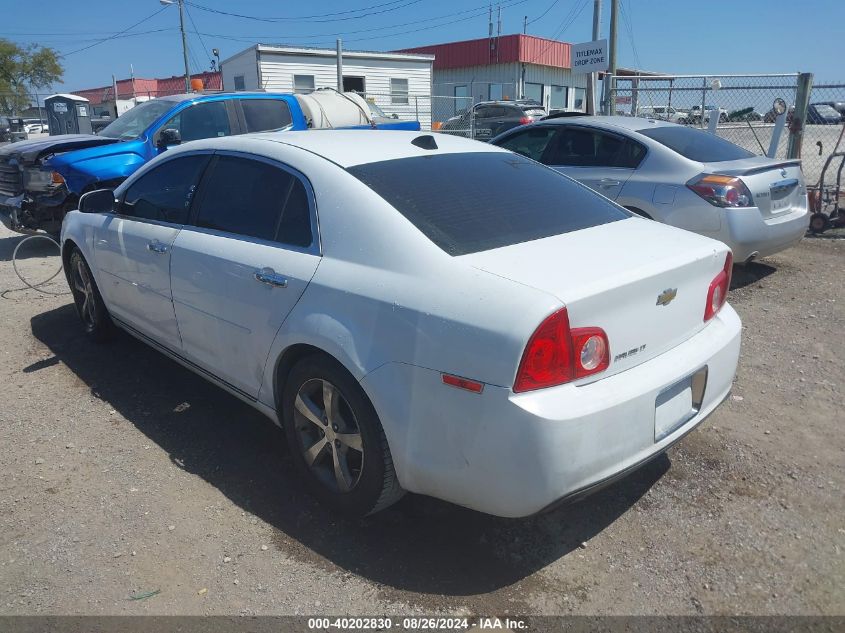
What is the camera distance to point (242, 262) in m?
3.25

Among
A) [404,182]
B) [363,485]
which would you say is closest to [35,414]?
[363,485]

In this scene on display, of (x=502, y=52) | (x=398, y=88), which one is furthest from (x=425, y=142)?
(x=502, y=52)

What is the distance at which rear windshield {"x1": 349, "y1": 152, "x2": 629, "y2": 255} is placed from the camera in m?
2.80

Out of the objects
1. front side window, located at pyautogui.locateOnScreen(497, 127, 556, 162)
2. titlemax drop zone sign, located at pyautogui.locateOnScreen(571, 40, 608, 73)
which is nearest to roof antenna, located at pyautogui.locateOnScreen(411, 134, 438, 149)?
front side window, located at pyautogui.locateOnScreen(497, 127, 556, 162)

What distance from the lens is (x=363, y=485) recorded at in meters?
2.80

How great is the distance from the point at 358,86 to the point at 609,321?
26.9m

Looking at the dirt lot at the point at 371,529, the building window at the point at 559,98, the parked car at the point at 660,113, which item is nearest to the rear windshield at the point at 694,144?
the dirt lot at the point at 371,529

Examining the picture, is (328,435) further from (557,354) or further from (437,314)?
(557,354)

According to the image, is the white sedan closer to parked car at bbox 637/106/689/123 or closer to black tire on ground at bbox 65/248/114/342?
black tire on ground at bbox 65/248/114/342

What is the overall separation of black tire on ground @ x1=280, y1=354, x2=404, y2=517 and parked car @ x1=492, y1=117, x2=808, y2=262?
4.41 metres

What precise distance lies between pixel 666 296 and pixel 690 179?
3921 millimetres

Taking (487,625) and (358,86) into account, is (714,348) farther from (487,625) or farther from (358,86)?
(358,86)

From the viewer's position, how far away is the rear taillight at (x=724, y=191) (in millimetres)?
5934

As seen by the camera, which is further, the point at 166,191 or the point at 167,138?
the point at 167,138
